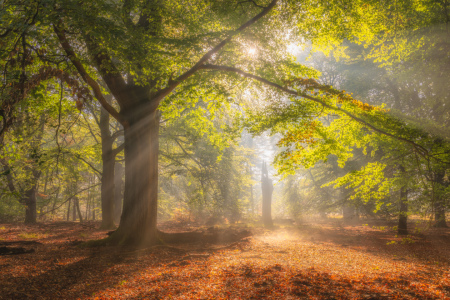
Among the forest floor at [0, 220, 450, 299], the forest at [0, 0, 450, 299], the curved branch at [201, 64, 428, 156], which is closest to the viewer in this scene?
the forest floor at [0, 220, 450, 299]

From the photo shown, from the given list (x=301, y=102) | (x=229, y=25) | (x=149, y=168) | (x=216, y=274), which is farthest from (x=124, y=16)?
(x=216, y=274)

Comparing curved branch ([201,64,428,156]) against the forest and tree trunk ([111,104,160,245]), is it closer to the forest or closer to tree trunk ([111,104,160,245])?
the forest

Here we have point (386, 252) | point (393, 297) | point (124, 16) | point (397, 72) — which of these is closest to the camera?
point (393, 297)

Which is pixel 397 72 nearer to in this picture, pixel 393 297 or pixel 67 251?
pixel 393 297

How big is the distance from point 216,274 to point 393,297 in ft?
9.56

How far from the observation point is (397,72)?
44.0 ft

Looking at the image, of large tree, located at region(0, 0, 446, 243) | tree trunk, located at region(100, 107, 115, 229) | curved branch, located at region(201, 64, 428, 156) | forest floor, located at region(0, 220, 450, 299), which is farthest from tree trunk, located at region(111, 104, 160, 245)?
tree trunk, located at region(100, 107, 115, 229)

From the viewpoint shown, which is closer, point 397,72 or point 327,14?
point 327,14

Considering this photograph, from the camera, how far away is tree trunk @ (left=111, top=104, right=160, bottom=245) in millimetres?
7199

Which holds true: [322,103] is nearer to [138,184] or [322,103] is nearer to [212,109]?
[212,109]

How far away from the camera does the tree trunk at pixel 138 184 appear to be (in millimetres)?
7199

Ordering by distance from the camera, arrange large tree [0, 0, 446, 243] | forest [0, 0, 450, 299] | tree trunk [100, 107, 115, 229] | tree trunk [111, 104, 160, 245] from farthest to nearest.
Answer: tree trunk [100, 107, 115, 229] → tree trunk [111, 104, 160, 245] → large tree [0, 0, 446, 243] → forest [0, 0, 450, 299]

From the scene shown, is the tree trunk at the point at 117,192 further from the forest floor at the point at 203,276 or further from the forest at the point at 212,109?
the forest floor at the point at 203,276

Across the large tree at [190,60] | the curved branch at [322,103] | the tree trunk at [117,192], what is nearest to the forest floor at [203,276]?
the large tree at [190,60]
